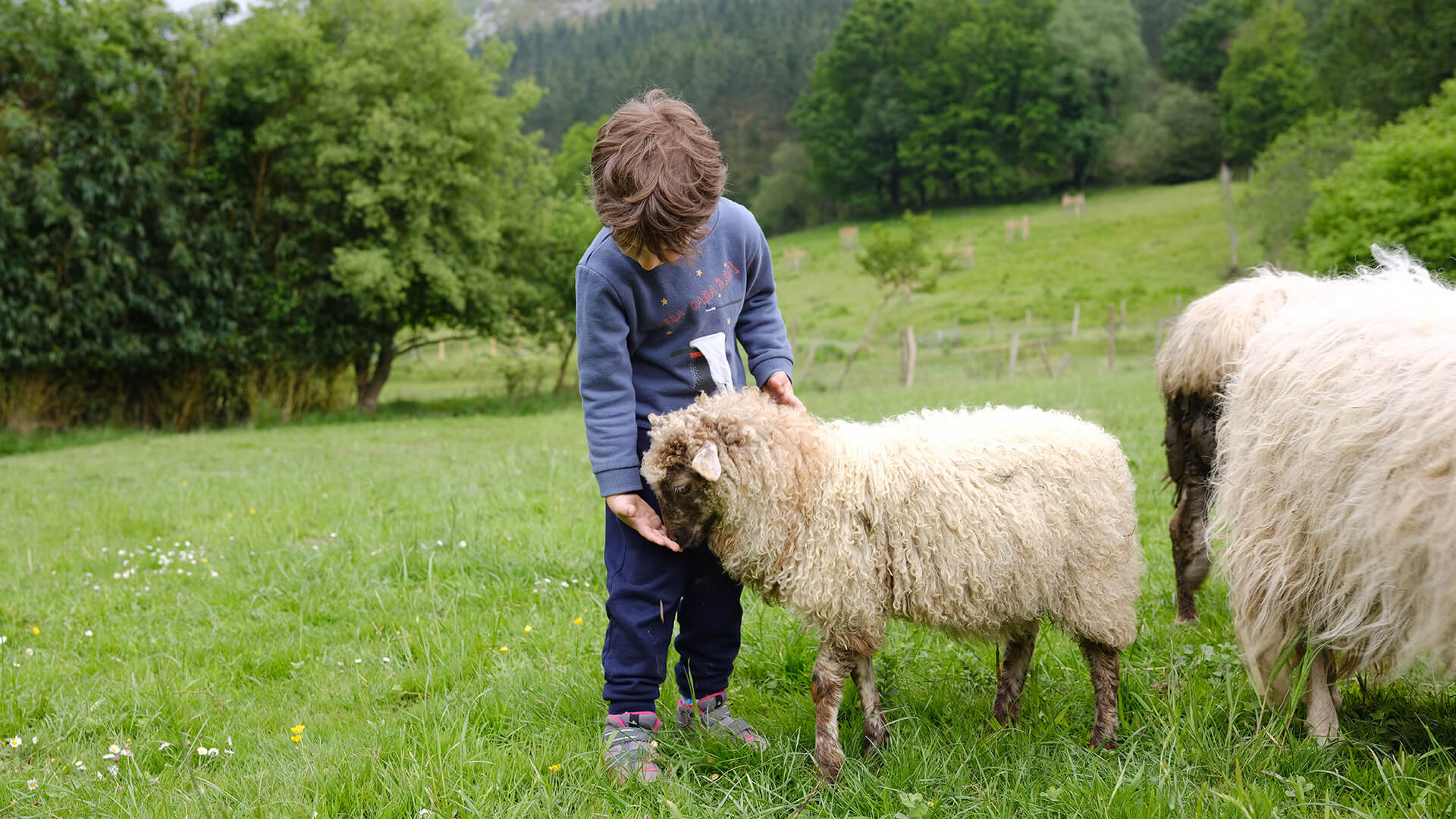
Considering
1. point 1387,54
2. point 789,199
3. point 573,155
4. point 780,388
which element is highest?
point 1387,54

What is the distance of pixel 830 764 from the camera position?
9.66 ft

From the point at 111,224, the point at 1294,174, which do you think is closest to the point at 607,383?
the point at 111,224

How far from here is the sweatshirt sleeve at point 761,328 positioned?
11.6 feet

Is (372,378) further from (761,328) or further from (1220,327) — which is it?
(1220,327)

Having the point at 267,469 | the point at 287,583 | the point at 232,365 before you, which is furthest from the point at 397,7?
the point at 287,583

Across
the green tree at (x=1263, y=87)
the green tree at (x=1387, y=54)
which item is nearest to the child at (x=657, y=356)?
the green tree at (x=1387, y=54)

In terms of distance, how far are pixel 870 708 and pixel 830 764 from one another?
0.30m

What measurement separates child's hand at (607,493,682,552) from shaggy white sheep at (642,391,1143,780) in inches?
2.9

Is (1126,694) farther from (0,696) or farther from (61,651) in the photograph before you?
(61,651)

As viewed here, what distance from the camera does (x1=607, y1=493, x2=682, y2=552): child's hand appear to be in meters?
3.06

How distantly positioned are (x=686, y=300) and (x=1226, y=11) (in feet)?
293

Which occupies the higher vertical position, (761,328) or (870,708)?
(761,328)

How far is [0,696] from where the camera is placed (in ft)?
12.9

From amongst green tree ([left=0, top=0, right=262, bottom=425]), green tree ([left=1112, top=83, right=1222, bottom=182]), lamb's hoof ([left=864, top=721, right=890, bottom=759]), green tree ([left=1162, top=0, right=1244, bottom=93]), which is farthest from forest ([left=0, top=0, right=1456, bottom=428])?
green tree ([left=1162, top=0, right=1244, bottom=93])
